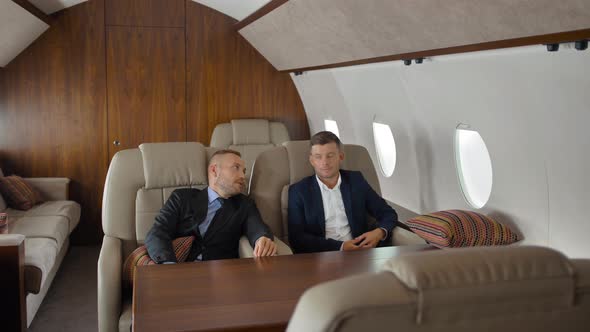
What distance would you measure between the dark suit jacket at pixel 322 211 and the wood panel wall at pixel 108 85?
4313 mm

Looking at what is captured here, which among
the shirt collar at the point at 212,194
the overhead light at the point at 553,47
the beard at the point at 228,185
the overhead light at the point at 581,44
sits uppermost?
the overhead light at the point at 553,47

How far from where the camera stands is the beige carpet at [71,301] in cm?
451

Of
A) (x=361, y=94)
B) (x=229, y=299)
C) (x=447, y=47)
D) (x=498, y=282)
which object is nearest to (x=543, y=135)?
(x=447, y=47)

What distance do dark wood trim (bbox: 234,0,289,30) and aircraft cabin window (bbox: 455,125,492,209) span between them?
1673 millimetres

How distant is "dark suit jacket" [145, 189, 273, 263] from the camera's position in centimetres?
349

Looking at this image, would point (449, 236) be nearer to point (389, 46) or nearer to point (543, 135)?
point (543, 135)

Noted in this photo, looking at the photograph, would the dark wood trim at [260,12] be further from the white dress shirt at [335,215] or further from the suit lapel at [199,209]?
the suit lapel at [199,209]

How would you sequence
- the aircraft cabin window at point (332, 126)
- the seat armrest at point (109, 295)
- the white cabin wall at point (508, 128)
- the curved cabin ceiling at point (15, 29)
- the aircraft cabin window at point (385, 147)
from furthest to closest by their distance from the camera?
the aircraft cabin window at point (332, 126) → the aircraft cabin window at point (385, 147) → the curved cabin ceiling at point (15, 29) → the seat armrest at point (109, 295) → the white cabin wall at point (508, 128)

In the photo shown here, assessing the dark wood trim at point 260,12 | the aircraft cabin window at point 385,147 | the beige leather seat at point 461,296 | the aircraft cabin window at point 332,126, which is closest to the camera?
the beige leather seat at point 461,296

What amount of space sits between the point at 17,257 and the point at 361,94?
340 cm

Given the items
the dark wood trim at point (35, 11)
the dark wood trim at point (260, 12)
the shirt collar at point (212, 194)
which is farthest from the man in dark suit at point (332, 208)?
the dark wood trim at point (35, 11)

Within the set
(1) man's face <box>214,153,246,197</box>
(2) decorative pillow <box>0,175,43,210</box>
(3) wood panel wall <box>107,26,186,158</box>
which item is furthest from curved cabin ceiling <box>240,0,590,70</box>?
(2) decorative pillow <box>0,175,43,210</box>

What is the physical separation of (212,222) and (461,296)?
2.65m

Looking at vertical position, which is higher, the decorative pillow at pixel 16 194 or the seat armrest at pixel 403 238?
the decorative pillow at pixel 16 194
